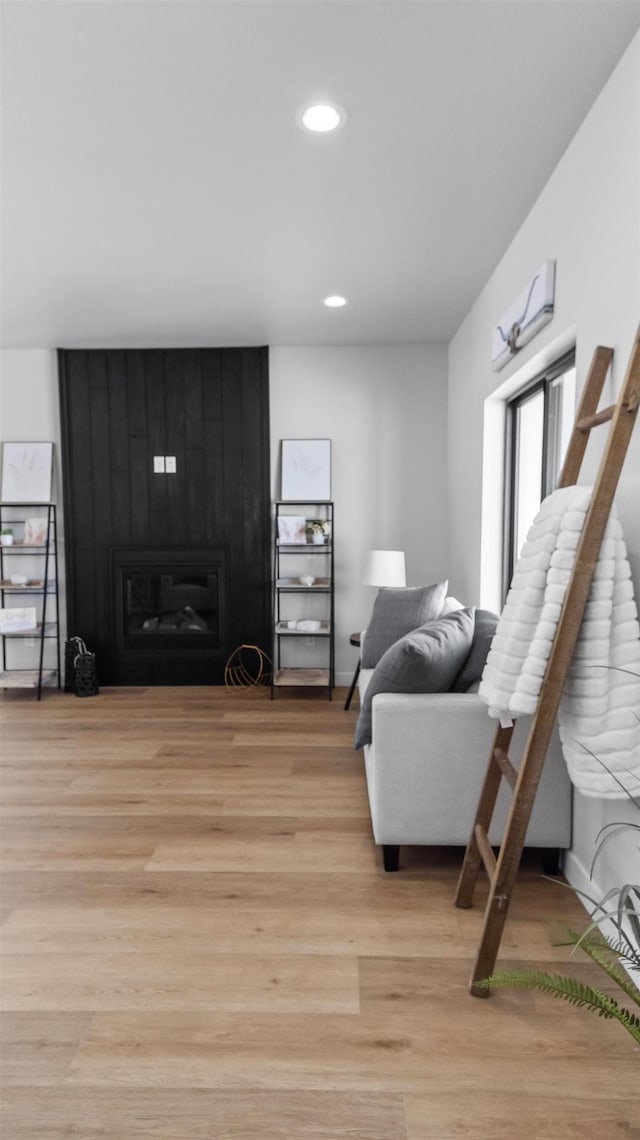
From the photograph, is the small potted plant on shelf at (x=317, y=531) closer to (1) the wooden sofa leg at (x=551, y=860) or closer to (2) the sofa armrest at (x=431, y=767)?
(2) the sofa armrest at (x=431, y=767)

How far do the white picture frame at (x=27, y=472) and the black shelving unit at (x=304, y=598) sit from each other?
1.75 m

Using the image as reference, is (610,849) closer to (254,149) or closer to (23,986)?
(23,986)

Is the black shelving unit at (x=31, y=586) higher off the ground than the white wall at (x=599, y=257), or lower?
lower

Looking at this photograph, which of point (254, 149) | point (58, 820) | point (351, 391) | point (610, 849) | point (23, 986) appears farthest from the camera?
point (351, 391)

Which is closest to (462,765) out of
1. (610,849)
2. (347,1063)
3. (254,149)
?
(610,849)

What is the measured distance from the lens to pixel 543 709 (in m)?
1.77

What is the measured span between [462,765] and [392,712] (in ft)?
1.02

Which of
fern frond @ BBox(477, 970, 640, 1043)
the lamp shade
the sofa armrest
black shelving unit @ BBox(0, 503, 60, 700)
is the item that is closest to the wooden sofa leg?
the sofa armrest

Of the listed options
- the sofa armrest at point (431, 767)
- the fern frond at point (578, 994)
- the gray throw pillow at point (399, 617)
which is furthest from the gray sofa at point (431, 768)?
the gray throw pillow at point (399, 617)

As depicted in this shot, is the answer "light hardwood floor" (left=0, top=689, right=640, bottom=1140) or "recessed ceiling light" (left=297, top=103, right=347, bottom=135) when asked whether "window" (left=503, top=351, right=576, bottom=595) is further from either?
"light hardwood floor" (left=0, top=689, right=640, bottom=1140)

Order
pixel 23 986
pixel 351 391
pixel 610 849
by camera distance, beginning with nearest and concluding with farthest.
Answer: pixel 23 986, pixel 610 849, pixel 351 391

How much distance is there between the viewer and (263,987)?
1877mm

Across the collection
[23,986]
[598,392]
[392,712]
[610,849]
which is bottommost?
[23,986]

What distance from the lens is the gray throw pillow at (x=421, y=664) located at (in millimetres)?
2494
